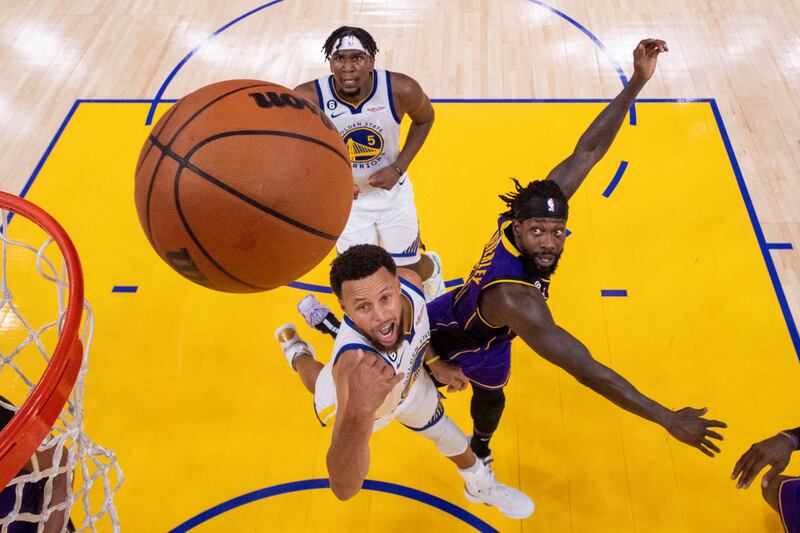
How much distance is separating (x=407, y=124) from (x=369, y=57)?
1893 millimetres

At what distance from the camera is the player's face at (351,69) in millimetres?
3523

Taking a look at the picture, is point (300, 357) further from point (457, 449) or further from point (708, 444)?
point (708, 444)

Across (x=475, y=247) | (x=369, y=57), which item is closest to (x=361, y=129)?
(x=369, y=57)

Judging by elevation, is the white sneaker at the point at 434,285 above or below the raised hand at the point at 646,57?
below

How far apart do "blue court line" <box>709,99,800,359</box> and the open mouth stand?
103 inches

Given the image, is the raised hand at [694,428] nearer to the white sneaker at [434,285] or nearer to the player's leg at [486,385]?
the player's leg at [486,385]

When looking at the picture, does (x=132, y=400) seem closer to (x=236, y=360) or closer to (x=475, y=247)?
(x=236, y=360)

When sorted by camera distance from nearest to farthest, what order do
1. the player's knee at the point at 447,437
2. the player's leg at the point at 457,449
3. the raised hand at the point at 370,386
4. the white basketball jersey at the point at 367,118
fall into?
the raised hand at the point at 370,386 → the player's leg at the point at 457,449 → the player's knee at the point at 447,437 → the white basketball jersey at the point at 367,118

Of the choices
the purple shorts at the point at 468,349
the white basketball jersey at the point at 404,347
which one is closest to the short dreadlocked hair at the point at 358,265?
the white basketball jersey at the point at 404,347

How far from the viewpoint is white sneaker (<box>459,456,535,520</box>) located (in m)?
3.36

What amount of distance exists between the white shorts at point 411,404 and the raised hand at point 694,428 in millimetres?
1014

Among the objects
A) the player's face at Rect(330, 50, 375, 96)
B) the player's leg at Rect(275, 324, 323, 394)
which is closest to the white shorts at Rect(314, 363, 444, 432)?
the player's leg at Rect(275, 324, 323, 394)

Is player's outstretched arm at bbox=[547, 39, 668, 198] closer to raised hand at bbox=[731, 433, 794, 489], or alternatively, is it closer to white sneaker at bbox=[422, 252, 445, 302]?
white sneaker at bbox=[422, 252, 445, 302]

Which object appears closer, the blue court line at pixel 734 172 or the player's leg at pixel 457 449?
the player's leg at pixel 457 449
